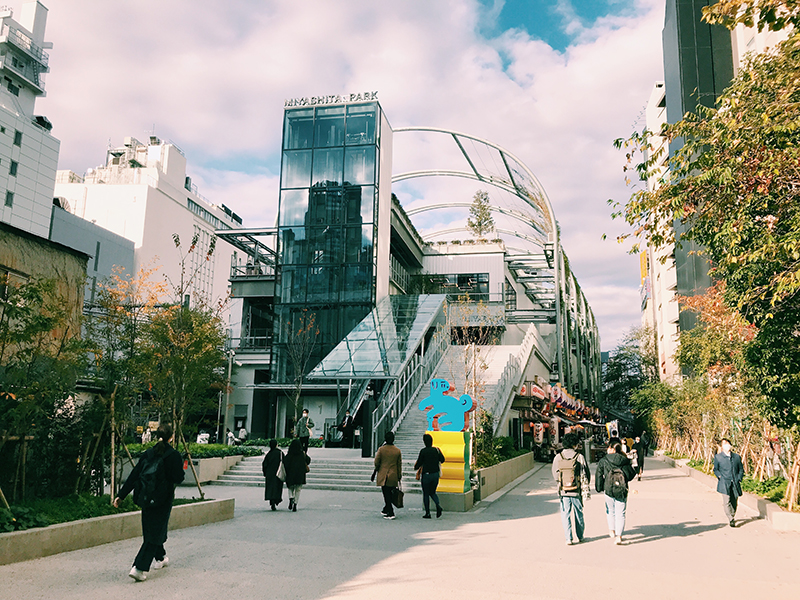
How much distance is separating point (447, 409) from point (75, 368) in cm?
778

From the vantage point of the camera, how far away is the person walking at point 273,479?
1247 centimetres

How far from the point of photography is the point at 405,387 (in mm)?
23250

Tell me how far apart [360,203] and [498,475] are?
1930 cm

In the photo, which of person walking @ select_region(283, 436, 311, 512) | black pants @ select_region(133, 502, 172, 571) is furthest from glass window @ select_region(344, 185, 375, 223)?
black pants @ select_region(133, 502, 172, 571)

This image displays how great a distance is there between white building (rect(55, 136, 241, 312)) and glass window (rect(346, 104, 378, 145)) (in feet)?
107

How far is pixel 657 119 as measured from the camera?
52.1 metres

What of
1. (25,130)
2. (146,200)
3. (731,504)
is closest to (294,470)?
(731,504)

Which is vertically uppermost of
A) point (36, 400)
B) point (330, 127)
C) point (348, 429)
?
point (330, 127)

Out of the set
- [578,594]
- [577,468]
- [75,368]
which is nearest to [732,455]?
[577,468]

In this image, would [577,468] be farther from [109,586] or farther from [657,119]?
[657,119]

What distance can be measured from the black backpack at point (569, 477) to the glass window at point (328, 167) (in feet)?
85.5

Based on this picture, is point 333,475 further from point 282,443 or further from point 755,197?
point 755,197

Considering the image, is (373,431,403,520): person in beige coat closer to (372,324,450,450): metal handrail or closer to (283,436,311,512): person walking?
(283,436,311,512): person walking

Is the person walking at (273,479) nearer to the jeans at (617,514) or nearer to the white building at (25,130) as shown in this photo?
the jeans at (617,514)
